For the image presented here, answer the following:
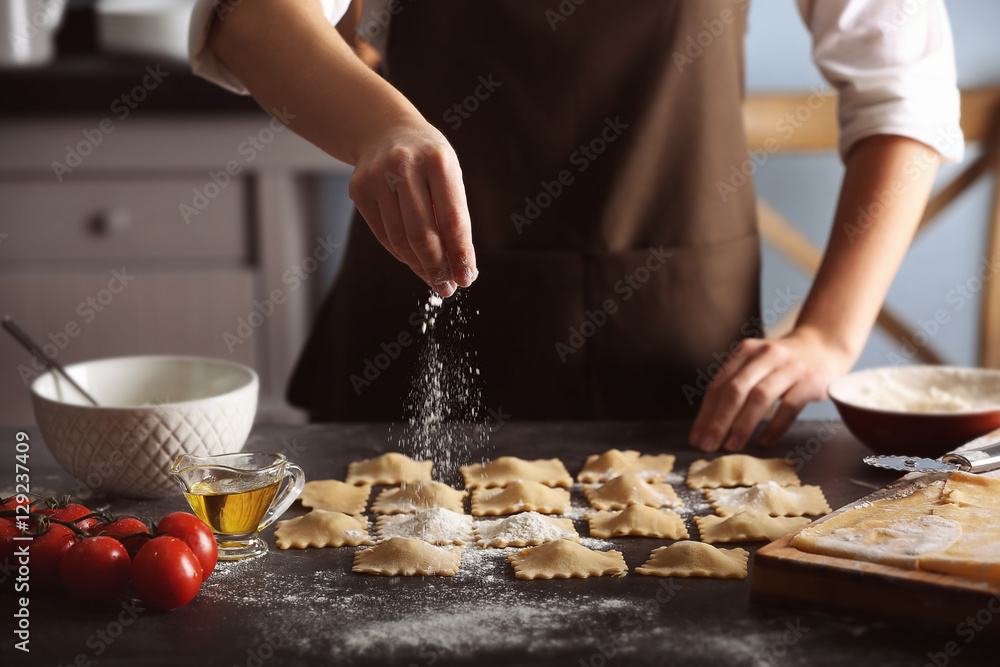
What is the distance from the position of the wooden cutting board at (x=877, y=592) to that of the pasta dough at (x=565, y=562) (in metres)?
0.14

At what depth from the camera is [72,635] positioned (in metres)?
0.80

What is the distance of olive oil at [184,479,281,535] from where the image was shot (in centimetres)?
96

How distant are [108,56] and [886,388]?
89.6 inches

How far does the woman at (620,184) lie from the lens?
1517 millimetres

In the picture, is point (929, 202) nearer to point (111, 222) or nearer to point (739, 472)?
point (739, 472)

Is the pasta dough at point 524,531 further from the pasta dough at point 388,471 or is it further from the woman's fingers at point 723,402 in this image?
the woman's fingers at point 723,402

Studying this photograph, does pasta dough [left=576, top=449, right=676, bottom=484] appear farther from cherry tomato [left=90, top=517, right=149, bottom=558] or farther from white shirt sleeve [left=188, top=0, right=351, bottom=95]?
white shirt sleeve [left=188, top=0, right=351, bottom=95]

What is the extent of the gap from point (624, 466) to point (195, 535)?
0.55 meters

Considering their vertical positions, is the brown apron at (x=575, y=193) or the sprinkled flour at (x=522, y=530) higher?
the brown apron at (x=575, y=193)

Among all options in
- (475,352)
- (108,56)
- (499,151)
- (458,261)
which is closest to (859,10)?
(499,151)

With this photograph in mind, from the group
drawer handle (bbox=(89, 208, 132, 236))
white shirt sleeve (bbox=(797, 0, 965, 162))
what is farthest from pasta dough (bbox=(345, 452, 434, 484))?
drawer handle (bbox=(89, 208, 132, 236))

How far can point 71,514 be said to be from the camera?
0.92 metres

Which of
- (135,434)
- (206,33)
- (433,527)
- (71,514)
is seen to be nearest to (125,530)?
(71,514)

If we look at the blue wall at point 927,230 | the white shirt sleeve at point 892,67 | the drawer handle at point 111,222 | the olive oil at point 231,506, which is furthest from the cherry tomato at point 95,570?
the blue wall at point 927,230
